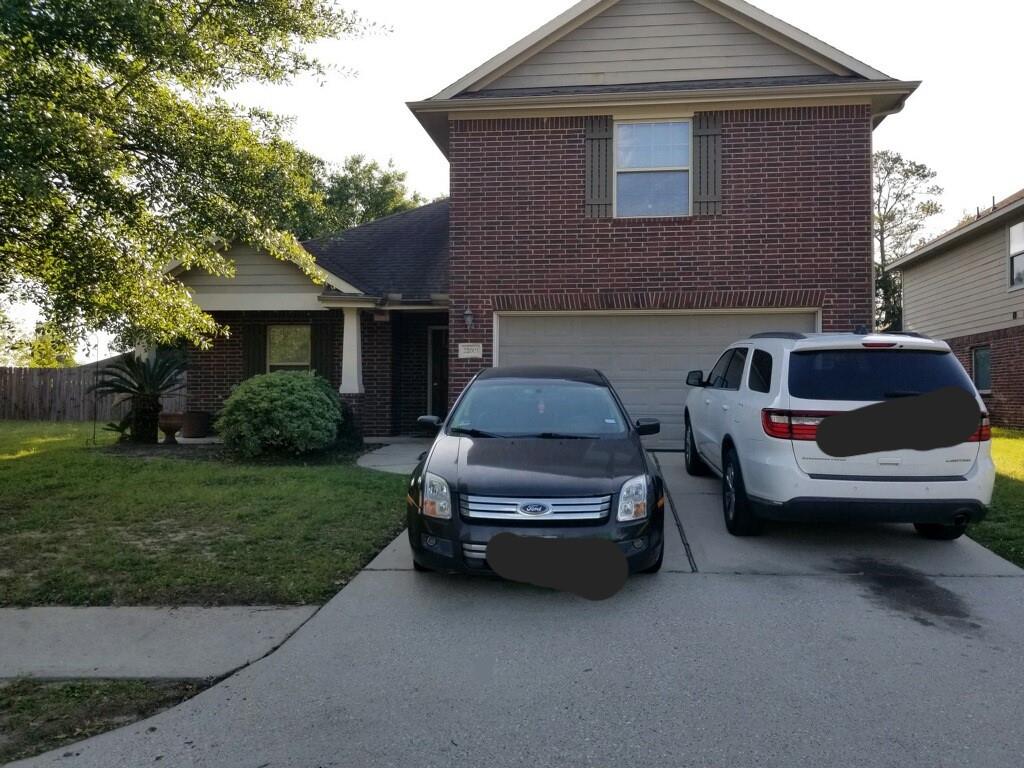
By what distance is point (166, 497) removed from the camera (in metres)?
8.22

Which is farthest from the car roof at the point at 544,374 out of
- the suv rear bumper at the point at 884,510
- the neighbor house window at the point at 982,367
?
the neighbor house window at the point at 982,367

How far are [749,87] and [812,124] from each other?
3.57ft

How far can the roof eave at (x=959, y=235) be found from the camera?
17.1m

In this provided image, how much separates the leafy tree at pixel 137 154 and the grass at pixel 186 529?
2.01 m

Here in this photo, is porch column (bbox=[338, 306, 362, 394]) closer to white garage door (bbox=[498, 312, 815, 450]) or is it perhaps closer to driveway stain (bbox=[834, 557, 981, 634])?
white garage door (bbox=[498, 312, 815, 450])

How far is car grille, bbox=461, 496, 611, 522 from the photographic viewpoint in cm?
481

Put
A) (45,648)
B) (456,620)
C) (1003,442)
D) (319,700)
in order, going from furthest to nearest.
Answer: (1003,442) < (456,620) < (45,648) < (319,700)

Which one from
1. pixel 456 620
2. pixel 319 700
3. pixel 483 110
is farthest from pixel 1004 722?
pixel 483 110

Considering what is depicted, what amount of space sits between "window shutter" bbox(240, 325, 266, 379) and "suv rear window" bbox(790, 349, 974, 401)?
11278 mm

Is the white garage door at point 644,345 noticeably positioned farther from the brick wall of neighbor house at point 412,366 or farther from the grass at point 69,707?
the grass at point 69,707

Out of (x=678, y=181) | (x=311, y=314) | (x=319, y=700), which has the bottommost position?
(x=319, y=700)

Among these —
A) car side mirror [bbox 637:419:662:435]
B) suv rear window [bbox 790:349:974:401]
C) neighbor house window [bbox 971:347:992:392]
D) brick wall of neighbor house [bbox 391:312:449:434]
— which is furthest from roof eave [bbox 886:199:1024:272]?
car side mirror [bbox 637:419:662:435]

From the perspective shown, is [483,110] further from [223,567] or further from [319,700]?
[319,700]

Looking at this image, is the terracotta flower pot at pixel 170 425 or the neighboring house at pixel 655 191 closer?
the neighboring house at pixel 655 191
